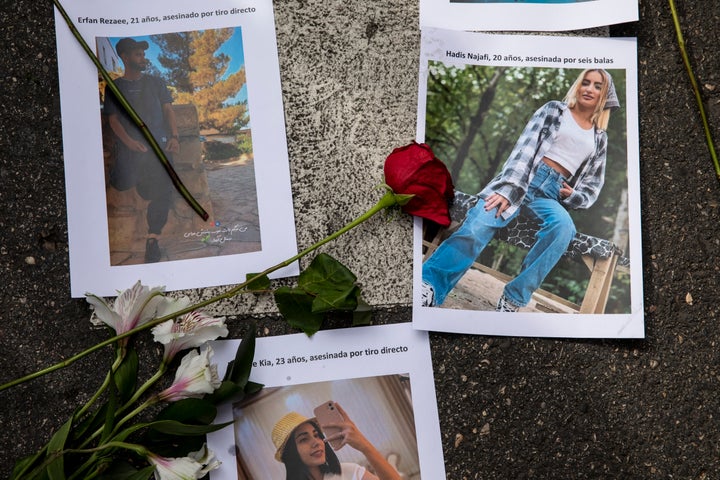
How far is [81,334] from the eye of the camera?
2.11 ft

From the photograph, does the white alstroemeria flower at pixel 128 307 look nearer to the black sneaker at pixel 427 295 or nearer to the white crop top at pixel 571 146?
the black sneaker at pixel 427 295

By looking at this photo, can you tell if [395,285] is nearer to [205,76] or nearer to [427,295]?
[427,295]

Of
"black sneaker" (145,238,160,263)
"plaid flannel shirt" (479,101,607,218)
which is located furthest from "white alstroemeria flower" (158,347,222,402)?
"plaid flannel shirt" (479,101,607,218)

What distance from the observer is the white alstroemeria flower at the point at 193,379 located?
577 mm

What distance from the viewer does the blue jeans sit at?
65cm

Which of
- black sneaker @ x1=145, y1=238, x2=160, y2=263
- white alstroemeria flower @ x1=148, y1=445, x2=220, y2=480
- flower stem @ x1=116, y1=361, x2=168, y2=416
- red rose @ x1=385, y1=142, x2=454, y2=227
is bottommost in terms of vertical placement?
white alstroemeria flower @ x1=148, y1=445, x2=220, y2=480

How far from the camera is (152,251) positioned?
64 cm

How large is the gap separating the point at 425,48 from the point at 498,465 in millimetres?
480

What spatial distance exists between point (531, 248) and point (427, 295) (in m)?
0.13

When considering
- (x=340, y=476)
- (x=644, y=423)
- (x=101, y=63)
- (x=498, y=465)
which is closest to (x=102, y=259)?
(x=101, y=63)

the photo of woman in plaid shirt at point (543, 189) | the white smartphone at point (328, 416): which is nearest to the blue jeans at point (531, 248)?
the photo of woman in plaid shirt at point (543, 189)

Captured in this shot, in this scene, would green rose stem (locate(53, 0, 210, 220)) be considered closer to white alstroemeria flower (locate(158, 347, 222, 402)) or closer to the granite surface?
the granite surface

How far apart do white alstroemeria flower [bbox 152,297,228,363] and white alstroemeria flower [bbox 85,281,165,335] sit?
0.06 feet

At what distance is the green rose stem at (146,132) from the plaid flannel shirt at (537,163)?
0.32 metres
